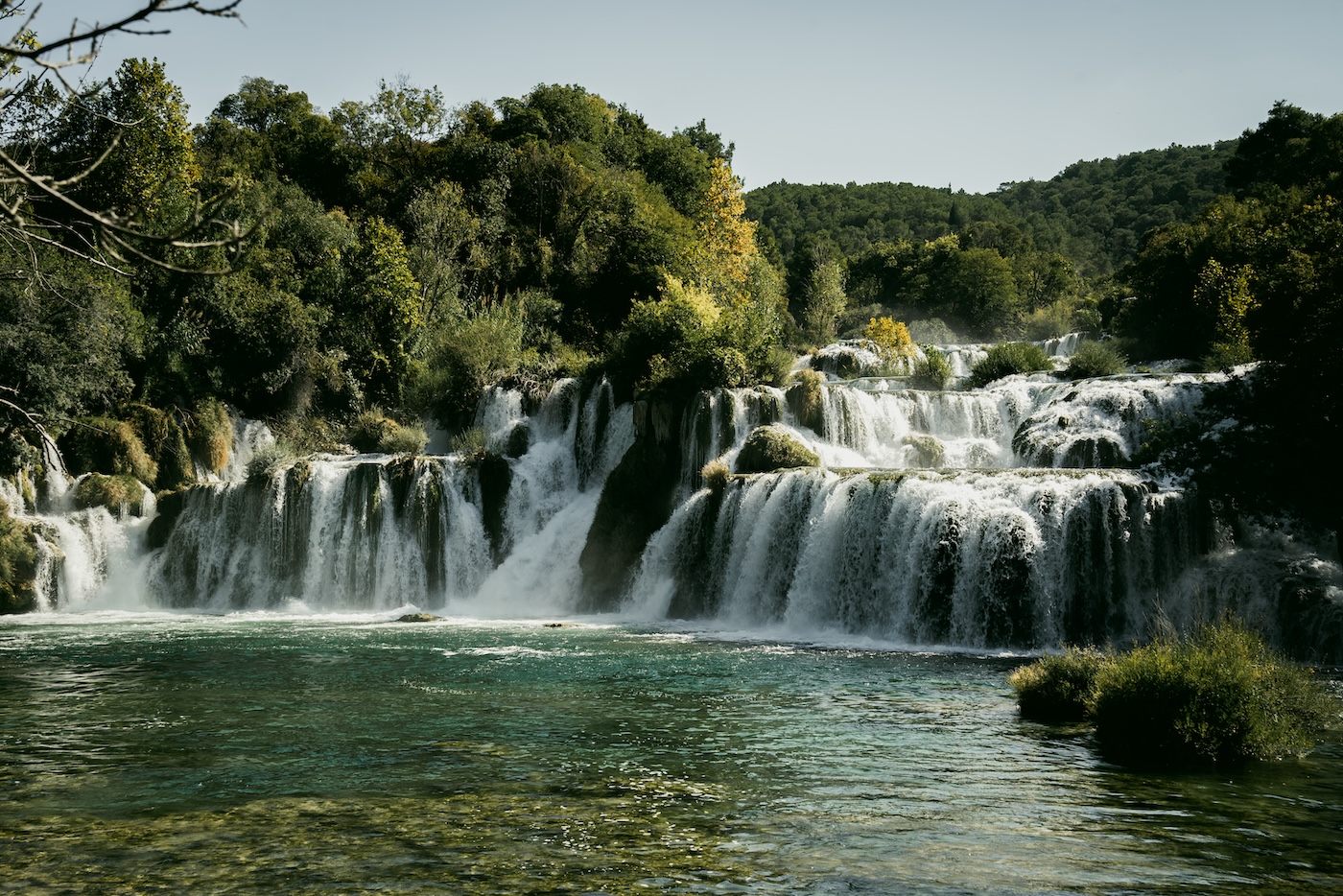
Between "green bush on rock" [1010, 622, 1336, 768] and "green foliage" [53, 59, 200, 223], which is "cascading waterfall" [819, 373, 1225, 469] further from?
"green foliage" [53, 59, 200, 223]

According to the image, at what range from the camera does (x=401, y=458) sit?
3006 centimetres

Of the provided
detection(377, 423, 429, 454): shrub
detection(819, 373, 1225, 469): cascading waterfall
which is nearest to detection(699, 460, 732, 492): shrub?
detection(819, 373, 1225, 469): cascading waterfall

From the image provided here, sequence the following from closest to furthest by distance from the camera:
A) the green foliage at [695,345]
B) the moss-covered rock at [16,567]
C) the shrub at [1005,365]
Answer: the moss-covered rock at [16,567]
the green foliage at [695,345]
the shrub at [1005,365]

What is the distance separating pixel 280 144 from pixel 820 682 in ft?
147

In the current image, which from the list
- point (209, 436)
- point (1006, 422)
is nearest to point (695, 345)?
point (1006, 422)

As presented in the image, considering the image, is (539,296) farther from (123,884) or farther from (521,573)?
(123,884)

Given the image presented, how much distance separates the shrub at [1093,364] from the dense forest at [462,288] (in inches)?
118

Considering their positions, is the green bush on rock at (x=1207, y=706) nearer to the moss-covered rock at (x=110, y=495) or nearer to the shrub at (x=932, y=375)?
the shrub at (x=932, y=375)

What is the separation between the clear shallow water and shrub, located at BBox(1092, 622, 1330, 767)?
17.1 inches

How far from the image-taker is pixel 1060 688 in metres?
12.9

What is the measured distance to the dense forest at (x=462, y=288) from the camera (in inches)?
722

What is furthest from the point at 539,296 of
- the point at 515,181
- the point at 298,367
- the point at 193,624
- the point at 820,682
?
the point at 820,682

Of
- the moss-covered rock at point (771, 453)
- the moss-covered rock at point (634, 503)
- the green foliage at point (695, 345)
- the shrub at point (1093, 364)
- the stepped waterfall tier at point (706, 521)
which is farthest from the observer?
the shrub at point (1093, 364)

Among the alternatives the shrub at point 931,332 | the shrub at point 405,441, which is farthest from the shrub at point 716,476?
the shrub at point 931,332
